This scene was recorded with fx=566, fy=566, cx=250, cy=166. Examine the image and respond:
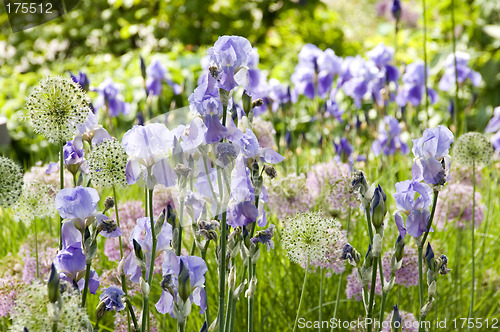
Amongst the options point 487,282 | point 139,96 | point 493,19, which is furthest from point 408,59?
point 487,282

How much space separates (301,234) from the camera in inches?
45.8

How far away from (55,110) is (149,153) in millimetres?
225

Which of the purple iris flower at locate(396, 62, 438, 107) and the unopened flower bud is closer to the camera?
the unopened flower bud

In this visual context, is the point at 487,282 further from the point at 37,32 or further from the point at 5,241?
the point at 37,32

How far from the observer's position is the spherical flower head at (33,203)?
4.03 feet

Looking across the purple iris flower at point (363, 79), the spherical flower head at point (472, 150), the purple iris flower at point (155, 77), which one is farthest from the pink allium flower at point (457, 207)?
the purple iris flower at point (155, 77)

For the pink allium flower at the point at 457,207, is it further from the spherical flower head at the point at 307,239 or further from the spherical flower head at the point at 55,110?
the spherical flower head at the point at 55,110

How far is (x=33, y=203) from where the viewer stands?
1244mm

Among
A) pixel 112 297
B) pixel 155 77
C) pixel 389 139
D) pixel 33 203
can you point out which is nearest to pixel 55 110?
pixel 33 203

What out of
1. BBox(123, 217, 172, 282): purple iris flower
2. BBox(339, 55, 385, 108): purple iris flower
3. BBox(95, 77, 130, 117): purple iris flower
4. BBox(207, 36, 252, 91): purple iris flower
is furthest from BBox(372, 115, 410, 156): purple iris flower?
BBox(123, 217, 172, 282): purple iris flower

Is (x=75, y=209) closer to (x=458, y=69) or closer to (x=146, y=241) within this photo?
(x=146, y=241)

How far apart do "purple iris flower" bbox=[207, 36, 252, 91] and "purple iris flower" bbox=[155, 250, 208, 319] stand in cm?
32

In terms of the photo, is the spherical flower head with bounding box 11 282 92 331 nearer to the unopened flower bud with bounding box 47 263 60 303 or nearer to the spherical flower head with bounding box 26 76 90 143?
the unopened flower bud with bounding box 47 263 60 303

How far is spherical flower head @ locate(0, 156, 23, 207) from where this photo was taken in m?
1.05
